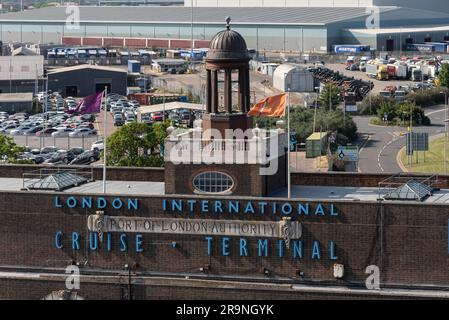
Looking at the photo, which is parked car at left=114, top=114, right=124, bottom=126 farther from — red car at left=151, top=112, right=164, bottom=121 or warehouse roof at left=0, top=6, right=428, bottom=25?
warehouse roof at left=0, top=6, right=428, bottom=25

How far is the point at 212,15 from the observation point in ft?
579

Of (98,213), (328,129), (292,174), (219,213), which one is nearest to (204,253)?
(219,213)

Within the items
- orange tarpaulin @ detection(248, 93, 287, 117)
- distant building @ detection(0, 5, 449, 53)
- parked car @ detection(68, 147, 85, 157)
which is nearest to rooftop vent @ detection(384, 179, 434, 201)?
orange tarpaulin @ detection(248, 93, 287, 117)

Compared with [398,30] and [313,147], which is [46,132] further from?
[398,30]

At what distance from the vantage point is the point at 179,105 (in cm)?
10119

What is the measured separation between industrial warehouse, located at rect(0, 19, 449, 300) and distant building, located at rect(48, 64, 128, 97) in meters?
83.4

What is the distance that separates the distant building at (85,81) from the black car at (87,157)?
38.7 metres

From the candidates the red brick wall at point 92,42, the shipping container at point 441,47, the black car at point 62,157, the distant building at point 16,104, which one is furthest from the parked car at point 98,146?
the red brick wall at point 92,42

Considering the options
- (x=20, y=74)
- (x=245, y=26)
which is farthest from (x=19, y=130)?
(x=245, y=26)

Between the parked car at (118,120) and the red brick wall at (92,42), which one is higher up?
the red brick wall at (92,42)

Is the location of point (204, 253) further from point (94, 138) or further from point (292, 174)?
point (94, 138)

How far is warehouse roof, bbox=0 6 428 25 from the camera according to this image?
16288cm

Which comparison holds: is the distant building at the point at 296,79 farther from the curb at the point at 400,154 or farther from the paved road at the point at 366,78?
the curb at the point at 400,154

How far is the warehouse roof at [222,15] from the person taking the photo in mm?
162875
